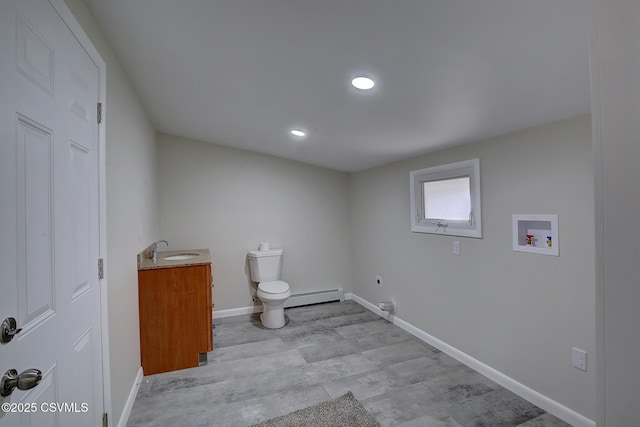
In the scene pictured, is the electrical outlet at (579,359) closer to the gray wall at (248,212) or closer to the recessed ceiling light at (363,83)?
the recessed ceiling light at (363,83)

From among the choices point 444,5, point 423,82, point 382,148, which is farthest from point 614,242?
point 382,148

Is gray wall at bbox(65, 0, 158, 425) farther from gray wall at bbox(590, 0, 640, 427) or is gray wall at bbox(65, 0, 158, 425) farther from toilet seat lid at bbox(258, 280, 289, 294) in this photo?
gray wall at bbox(590, 0, 640, 427)

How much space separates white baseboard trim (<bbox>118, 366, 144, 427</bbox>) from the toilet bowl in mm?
1296

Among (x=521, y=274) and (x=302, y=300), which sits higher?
(x=521, y=274)

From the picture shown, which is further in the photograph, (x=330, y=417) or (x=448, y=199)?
(x=448, y=199)

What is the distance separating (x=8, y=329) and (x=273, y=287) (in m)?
2.72

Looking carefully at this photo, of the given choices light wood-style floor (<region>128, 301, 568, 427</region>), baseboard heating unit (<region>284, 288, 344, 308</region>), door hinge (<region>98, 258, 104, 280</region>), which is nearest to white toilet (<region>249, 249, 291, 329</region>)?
light wood-style floor (<region>128, 301, 568, 427</region>)

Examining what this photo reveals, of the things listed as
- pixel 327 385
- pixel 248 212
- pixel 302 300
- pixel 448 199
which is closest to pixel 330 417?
pixel 327 385

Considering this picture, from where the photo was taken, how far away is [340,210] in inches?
171

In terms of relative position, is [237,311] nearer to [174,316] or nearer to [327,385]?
[174,316]

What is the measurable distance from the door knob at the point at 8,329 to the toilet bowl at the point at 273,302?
2555 millimetres

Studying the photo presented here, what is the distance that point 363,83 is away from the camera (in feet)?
5.51

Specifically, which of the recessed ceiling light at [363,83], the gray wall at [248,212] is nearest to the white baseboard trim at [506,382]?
the gray wall at [248,212]

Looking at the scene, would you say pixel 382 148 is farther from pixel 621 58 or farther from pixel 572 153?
pixel 621 58
